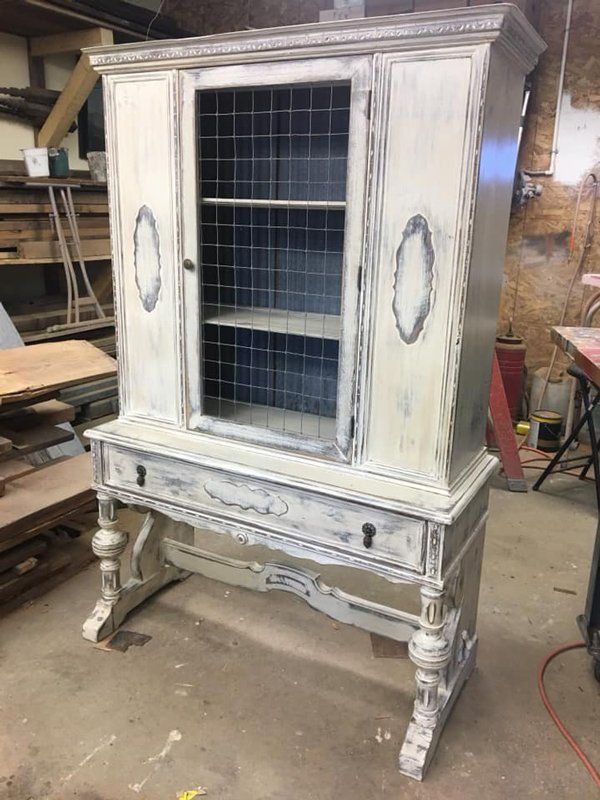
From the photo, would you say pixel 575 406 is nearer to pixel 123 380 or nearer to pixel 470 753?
pixel 470 753

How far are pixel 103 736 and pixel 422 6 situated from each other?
317 centimetres

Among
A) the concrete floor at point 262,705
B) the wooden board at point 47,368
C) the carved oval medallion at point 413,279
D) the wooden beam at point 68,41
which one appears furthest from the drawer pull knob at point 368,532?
the wooden beam at point 68,41

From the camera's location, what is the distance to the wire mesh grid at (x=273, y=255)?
1.88 meters

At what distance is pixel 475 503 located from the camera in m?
1.82

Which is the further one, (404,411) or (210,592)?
(210,592)

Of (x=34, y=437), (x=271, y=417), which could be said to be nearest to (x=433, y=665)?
(x=271, y=417)

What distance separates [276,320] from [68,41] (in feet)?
8.92

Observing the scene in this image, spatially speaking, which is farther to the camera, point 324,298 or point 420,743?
point 324,298

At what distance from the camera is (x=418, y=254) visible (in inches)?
58.9

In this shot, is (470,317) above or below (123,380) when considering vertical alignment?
above

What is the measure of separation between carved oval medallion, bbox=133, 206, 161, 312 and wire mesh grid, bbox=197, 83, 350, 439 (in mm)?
136

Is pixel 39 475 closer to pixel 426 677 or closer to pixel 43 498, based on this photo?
pixel 43 498

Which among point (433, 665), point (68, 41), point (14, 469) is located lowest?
point (433, 665)

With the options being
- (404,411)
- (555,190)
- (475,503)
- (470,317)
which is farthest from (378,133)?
(555,190)
